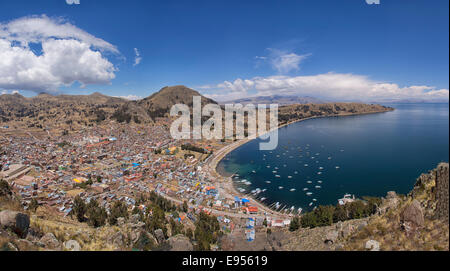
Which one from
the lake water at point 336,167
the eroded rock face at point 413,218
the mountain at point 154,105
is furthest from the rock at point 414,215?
the mountain at point 154,105

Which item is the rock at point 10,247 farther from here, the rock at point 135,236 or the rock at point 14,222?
the rock at point 135,236

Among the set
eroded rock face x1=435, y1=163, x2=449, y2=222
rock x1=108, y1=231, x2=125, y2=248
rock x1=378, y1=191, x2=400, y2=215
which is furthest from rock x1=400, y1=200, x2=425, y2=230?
rock x1=108, y1=231, x2=125, y2=248

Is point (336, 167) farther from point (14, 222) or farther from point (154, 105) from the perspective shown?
point (154, 105)

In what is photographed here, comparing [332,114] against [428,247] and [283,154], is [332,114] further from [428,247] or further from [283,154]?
[428,247]

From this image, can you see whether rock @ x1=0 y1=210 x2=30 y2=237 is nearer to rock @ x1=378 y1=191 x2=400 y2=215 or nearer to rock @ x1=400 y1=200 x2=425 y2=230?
rock @ x1=400 y1=200 x2=425 y2=230

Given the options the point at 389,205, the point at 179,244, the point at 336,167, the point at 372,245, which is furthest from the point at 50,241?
the point at 336,167
